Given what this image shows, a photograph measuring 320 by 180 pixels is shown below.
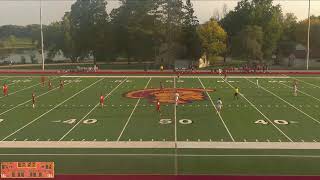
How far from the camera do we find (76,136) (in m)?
19.1

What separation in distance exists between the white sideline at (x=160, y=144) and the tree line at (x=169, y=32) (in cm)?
4114

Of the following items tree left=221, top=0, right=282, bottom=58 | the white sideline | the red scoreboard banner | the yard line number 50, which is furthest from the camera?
tree left=221, top=0, right=282, bottom=58

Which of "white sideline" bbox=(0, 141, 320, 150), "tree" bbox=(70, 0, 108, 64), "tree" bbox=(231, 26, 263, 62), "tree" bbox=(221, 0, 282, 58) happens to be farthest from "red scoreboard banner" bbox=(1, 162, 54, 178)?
"tree" bbox=(221, 0, 282, 58)

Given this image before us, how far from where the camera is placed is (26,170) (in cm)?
1109

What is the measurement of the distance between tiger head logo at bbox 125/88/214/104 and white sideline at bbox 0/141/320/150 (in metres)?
10.7

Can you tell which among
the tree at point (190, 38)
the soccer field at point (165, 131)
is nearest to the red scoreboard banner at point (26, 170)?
the soccer field at point (165, 131)

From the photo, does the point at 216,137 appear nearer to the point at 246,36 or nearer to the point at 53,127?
the point at 53,127

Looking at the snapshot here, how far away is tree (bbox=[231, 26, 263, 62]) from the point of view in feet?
214

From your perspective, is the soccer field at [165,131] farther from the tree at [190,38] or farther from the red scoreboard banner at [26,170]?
the tree at [190,38]

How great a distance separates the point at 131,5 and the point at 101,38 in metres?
6.52

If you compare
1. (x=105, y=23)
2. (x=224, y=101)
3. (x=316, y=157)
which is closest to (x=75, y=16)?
(x=105, y=23)

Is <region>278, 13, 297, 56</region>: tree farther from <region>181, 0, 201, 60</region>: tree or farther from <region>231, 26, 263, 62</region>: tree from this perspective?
<region>181, 0, 201, 60</region>: tree

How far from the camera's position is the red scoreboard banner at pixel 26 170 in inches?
438

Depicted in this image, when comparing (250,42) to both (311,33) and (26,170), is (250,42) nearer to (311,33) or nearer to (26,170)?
(311,33)
